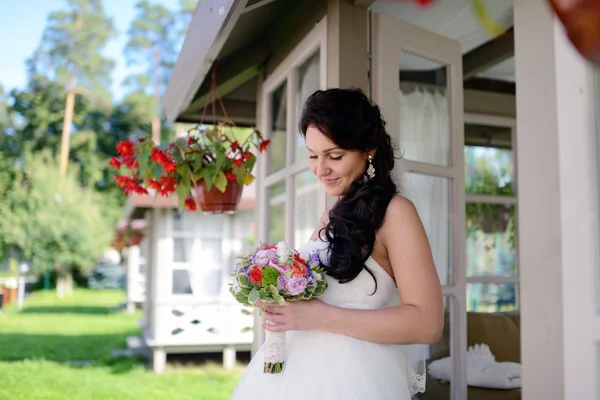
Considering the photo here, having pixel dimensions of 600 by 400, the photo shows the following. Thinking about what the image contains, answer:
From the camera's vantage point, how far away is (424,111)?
316cm

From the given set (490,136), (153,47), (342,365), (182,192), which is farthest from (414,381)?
(153,47)

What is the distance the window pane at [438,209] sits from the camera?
2.92m

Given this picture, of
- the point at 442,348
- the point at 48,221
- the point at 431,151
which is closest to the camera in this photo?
the point at 431,151

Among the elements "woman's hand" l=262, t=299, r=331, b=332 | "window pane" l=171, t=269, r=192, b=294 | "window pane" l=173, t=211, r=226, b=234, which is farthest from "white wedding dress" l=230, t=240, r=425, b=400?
"window pane" l=173, t=211, r=226, b=234

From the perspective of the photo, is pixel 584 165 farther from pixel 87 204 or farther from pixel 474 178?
pixel 87 204

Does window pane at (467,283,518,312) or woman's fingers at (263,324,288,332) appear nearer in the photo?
woman's fingers at (263,324,288,332)

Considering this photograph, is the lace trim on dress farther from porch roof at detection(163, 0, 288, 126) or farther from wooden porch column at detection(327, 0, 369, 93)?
porch roof at detection(163, 0, 288, 126)

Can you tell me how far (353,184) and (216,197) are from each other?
1530 millimetres

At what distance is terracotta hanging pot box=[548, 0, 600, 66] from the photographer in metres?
0.34

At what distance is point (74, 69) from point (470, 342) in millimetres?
28745

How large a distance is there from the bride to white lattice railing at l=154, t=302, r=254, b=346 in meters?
7.19

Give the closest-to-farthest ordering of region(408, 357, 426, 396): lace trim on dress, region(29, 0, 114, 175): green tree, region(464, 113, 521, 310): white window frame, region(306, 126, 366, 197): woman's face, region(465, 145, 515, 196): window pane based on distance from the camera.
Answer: region(306, 126, 366, 197): woman's face < region(408, 357, 426, 396): lace trim on dress < region(464, 113, 521, 310): white window frame < region(465, 145, 515, 196): window pane < region(29, 0, 114, 175): green tree

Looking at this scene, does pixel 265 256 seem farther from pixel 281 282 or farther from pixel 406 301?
pixel 406 301

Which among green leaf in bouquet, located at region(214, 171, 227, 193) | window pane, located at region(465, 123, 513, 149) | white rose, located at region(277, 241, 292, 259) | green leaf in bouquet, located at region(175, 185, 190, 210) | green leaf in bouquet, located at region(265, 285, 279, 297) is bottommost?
green leaf in bouquet, located at region(265, 285, 279, 297)
